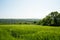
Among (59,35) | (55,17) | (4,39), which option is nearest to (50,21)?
(55,17)

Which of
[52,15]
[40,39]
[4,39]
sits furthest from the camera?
[52,15]

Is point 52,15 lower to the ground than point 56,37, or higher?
higher

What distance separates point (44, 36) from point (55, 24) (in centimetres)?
1665

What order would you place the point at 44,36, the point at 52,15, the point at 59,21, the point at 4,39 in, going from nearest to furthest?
the point at 4,39, the point at 44,36, the point at 59,21, the point at 52,15

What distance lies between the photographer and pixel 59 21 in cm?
2906

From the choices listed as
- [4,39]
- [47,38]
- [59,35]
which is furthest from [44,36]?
[4,39]

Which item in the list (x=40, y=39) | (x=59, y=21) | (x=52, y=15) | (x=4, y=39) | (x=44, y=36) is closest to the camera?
(x=4, y=39)

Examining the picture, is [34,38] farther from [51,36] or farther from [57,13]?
[57,13]

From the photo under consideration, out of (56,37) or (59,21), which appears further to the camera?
(59,21)

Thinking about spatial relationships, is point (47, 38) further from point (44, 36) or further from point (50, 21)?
point (50, 21)

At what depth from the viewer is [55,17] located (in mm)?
30250

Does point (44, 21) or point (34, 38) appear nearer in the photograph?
point (34, 38)

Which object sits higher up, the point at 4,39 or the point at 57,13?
the point at 57,13

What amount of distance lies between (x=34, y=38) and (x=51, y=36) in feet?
6.50
